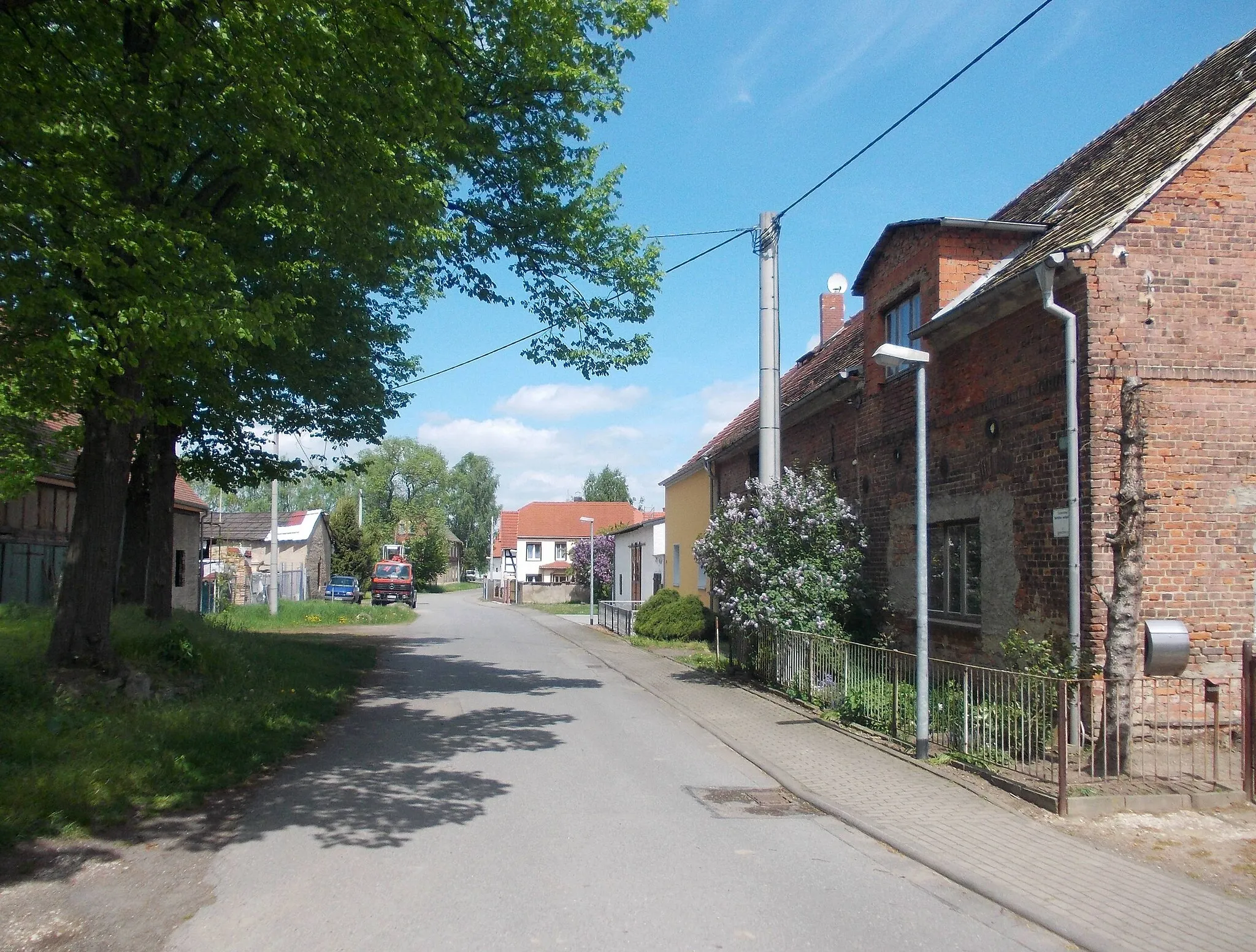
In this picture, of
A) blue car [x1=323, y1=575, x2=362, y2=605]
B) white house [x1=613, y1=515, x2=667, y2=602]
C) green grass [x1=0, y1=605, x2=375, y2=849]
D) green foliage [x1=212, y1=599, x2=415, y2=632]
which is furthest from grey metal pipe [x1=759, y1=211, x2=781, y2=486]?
blue car [x1=323, y1=575, x2=362, y2=605]

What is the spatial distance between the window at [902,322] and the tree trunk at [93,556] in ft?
32.2

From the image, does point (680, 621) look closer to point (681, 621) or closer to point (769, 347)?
point (681, 621)

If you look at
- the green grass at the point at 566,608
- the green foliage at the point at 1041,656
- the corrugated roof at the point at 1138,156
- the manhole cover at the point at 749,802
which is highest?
the corrugated roof at the point at 1138,156

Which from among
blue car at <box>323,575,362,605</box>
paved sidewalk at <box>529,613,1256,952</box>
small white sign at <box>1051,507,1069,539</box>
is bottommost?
blue car at <box>323,575,362,605</box>

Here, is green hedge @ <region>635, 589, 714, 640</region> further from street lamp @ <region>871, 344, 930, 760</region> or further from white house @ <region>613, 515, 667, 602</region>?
street lamp @ <region>871, 344, 930, 760</region>

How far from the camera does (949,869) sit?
611 cm

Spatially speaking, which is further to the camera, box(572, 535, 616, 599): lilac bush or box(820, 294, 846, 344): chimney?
box(572, 535, 616, 599): lilac bush

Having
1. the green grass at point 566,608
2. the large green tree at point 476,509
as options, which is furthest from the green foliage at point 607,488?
the green grass at point 566,608

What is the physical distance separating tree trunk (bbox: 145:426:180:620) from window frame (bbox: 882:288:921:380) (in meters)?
10.9

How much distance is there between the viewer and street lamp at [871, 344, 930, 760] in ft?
31.4

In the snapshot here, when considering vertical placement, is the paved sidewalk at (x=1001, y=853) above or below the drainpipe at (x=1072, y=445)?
below

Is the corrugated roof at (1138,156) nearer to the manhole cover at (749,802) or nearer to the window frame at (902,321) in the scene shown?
the window frame at (902,321)

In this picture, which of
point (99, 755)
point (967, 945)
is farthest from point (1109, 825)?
point (99, 755)

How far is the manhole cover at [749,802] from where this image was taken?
7660 mm
